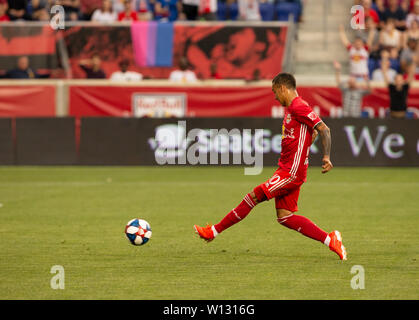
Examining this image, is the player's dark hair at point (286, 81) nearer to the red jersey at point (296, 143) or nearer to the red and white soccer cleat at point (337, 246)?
the red jersey at point (296, 143)

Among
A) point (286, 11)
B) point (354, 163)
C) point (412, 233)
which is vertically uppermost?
point (286, 11)

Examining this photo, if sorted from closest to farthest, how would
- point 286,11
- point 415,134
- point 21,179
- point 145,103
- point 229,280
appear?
A: point 229,280
point 21,179
point 415,134
point 145,103
point 286,11

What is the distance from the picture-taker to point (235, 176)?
1908cm

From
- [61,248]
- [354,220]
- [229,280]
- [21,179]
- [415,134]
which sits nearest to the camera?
[229,280]

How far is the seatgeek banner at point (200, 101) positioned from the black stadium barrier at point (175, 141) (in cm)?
170

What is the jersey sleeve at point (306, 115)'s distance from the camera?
894cm

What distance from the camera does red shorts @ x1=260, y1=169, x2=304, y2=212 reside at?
9.12m

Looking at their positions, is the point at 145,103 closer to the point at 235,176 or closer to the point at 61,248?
the point at 235,176

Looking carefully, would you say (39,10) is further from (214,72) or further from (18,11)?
(214,72)

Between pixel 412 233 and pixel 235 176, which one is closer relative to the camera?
pixel 412 233

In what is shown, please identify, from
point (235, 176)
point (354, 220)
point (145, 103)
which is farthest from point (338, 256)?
point (145, 103)

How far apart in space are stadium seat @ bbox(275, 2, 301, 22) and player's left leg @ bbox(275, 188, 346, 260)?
57.6 ft

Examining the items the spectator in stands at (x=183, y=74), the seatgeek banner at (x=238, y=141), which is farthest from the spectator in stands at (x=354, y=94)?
the spectator in stands at (x=183, y=74)

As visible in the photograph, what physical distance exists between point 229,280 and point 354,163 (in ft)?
43.4
